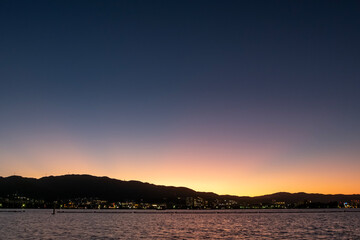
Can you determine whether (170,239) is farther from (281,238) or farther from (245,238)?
(281,238)

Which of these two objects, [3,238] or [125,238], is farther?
[125,238]

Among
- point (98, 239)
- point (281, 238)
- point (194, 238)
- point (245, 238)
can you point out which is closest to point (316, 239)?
point (281, 238)

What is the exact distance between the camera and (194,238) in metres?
76.1

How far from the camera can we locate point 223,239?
74.1 meters

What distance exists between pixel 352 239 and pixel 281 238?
575 inches

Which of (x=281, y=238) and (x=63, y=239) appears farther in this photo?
(x=281, y=238)

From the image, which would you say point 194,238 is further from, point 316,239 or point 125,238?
point 316,239

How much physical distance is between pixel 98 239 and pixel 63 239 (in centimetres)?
679

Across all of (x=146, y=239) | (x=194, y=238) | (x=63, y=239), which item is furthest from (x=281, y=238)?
(x=63, y=239)

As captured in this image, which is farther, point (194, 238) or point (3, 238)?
point (194, 238)

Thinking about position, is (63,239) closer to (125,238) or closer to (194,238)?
(125,238)

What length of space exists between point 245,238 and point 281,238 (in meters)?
8.05

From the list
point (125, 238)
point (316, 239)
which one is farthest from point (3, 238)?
point (316, 239)

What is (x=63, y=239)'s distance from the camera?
71.5 metres
